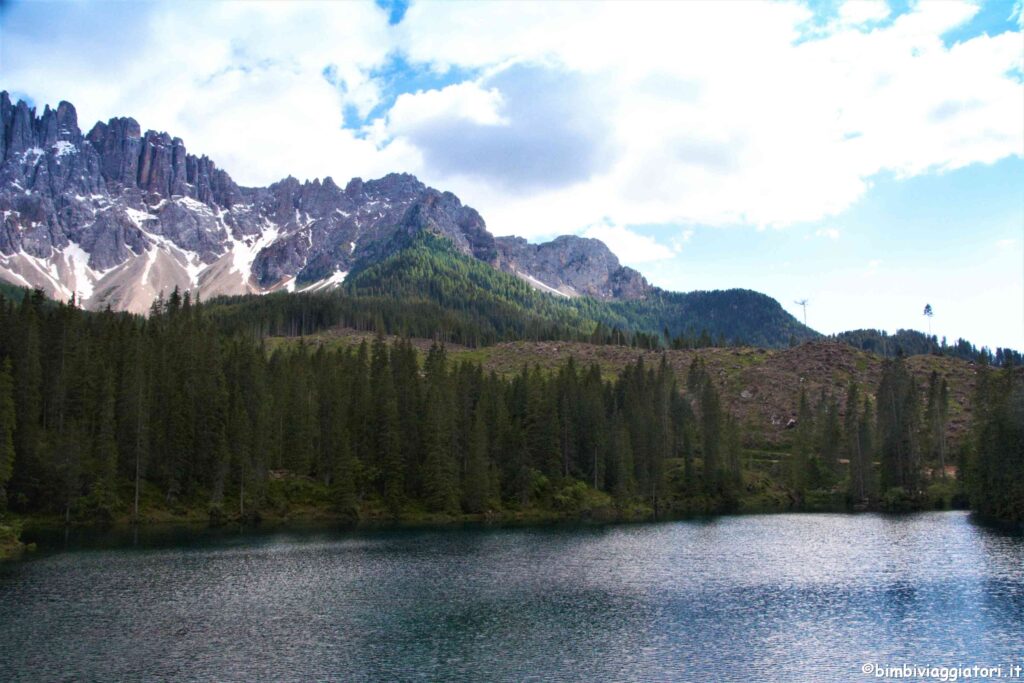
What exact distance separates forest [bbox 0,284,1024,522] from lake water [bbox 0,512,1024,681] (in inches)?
1060

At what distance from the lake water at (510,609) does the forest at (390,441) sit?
26.9 meters

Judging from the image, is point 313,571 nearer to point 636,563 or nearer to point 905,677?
point 636,563

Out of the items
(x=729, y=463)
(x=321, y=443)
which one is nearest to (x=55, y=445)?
(x=321, y=443)

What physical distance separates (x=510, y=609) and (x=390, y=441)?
266 feet

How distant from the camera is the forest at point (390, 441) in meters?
116

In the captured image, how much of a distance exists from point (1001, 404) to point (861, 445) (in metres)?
36.7

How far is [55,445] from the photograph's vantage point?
109 metres

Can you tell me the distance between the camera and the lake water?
142 feet

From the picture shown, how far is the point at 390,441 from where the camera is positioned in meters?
136

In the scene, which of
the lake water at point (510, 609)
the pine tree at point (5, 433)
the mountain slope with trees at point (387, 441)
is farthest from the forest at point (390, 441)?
the lake water at point (510, 609)

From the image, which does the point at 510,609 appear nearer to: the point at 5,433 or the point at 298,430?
the point at 5,433

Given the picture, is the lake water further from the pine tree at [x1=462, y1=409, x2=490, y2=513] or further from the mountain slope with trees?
the pine tree at [x1=462, y1=409, x2=490, y2=513]

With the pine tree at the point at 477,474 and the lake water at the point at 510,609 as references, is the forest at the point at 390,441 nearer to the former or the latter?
the pine tree at the point at 477,474

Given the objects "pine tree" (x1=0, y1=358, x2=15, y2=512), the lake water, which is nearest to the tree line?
"pine tree" (x1=0, y1=358, x2=15, y2=512)
